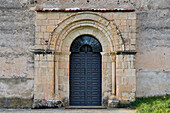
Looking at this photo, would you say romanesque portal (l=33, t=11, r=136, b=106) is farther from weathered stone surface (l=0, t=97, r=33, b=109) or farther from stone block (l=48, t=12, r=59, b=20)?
weathered stone surface (l=0, t=97, r=33, b=109)

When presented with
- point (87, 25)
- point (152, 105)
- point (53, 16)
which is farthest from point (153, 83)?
point (53, 16)

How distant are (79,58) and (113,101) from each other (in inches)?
85.1

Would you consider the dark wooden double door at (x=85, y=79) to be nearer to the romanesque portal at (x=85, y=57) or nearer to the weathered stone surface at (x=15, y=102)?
the romanesque portal at (x=85, y=57)

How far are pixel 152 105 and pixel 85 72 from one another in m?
2.89

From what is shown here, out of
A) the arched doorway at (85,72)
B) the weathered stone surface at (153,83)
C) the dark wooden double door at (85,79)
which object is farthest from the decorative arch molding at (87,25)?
the weathered stone surface at (153,83)

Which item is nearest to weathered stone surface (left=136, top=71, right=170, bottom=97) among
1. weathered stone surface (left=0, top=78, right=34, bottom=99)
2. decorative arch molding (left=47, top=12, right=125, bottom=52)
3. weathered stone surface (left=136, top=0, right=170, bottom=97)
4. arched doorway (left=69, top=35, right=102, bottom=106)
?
weathered stone surface (left=136, top=0, right=170, bottom=97)

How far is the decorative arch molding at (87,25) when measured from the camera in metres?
9.71

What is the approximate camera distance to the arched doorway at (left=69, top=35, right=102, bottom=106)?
9.98m

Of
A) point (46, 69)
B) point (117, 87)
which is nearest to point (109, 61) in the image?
point (117, 87)

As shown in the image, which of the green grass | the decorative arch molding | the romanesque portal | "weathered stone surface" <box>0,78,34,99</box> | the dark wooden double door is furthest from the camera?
the dark wooden double door

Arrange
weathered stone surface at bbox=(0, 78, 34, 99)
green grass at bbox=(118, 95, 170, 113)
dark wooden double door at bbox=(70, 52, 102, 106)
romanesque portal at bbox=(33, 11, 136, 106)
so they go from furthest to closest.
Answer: dark wooden double door at bbox=(70, 52, 102, 106)
weathered stone surface at bbox=(0, 78, 34, 99)
romanesque portal at bbox=(33, 11, 136, 106)
green grass at bbox=(118, 95, 170, 113)

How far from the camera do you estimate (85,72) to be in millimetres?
10039

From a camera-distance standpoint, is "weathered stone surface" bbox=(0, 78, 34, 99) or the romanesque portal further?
"weathered stone surface" bbox=(0, 78, 34, 99)

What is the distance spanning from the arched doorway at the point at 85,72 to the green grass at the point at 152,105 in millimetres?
1292
